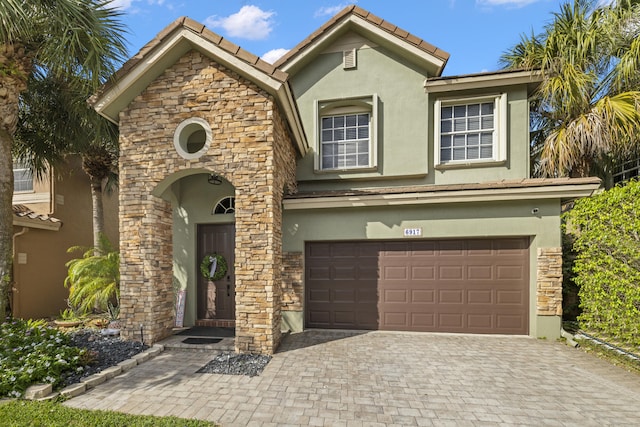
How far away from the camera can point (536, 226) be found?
684 cm

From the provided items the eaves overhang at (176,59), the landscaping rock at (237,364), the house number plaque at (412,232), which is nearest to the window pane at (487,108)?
the house number plaque at (412,232)

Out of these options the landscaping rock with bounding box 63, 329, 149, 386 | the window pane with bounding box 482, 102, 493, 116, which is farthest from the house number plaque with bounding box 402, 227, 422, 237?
the landscaping rock with bounding box 63, 329, 149, 386

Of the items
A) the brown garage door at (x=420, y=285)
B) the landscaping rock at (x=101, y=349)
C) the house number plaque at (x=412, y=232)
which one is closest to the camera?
the landscaping rock at (x=101, y=349)

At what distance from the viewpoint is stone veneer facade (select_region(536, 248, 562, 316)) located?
6.71 m

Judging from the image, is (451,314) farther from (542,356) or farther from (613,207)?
(613,207)

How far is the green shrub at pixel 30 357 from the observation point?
4.20 meters

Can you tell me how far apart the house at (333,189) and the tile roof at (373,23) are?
0.18ft

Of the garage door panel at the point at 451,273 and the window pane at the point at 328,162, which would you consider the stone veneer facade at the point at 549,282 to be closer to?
Result: the garage door panel at the point at 451,273

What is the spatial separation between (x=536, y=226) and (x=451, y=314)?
2.95 m

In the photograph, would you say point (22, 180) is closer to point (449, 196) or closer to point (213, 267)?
point (213, 267)

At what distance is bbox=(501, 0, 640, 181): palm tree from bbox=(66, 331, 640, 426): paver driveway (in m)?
5.29

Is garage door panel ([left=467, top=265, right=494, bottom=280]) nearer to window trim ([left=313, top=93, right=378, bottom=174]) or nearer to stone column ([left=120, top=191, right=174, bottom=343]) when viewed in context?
window trim ([left=313, top=93, right=378, bottom=174])

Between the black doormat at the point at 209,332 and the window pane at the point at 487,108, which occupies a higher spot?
the window pane at the point at 487,108

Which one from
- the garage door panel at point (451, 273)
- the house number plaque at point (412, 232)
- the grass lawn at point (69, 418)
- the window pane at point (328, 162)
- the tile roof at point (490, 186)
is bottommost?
the grass lawn at point (69, 418)
